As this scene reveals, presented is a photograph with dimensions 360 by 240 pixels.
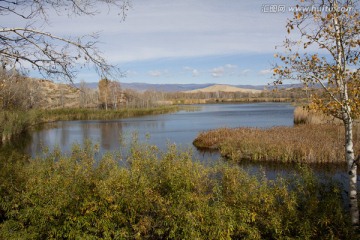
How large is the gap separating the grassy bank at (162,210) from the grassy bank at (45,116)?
1041 inches

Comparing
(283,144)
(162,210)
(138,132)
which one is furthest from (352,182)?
(138,132)

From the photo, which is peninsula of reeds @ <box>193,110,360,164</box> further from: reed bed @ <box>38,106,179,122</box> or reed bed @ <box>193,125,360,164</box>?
reed bed @ <box>38,106,179,122</box>

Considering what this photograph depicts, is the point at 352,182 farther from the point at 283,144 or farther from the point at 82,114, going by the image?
the point at 82,114

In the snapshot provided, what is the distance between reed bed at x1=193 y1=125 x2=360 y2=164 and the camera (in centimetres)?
1850

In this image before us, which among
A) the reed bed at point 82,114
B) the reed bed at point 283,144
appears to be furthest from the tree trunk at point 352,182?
the reed bed at point 82,114

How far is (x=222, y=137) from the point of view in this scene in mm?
25391

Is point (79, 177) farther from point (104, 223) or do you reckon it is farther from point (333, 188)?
point (333, 188)

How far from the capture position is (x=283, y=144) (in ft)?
67.2

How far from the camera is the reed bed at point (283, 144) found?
1850 cm

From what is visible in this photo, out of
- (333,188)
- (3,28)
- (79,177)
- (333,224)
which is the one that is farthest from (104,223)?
Answer: (333,188)

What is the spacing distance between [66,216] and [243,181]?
4306 millimetres

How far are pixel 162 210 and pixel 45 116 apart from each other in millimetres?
50930

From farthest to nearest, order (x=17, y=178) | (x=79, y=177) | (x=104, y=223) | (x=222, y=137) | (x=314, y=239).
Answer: (x=222, y=137)
(x=17, y=178)
(x=79, y=177)
(x=314, y=239)
(x=104, y=223)

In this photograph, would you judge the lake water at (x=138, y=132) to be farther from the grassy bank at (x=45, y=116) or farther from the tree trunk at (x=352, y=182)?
the tree trunk at (x=352, y=182)
